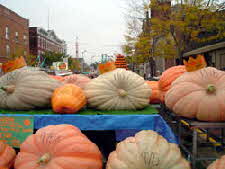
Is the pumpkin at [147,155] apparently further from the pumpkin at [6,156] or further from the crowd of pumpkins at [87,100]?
the pumpkin at [6,156]

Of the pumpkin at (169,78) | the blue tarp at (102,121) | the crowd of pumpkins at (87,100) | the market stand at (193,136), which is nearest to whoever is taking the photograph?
the crowd of pumpkins at (87,100)

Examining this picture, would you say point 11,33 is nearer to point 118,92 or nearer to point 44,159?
point 118,92

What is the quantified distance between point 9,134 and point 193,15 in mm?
13416

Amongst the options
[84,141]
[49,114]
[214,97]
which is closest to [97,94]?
[49,114]

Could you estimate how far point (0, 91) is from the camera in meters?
3.06

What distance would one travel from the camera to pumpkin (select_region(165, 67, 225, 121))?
2.85m

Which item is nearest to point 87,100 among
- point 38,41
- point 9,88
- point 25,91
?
point 25,91

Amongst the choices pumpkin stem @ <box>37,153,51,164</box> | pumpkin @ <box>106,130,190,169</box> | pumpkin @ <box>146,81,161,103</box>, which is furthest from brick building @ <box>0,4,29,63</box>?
pumpkin @ <box>106,130,190,169</box>

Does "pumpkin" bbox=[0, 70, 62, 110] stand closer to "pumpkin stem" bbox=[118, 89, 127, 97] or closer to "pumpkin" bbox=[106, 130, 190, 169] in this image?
"pumpkin stem" bbox=[118, 89, 127, 97]

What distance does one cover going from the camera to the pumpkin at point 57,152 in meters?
1.99

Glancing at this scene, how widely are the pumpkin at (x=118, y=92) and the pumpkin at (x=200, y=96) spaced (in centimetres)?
42

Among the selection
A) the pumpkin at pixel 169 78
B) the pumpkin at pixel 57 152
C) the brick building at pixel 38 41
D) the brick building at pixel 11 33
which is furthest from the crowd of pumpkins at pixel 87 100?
the brick building at pixel 38 41

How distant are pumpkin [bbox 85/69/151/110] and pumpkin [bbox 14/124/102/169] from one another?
0.85 meters

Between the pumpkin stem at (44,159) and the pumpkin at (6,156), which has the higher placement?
the pumpkin stem at (44,159)
